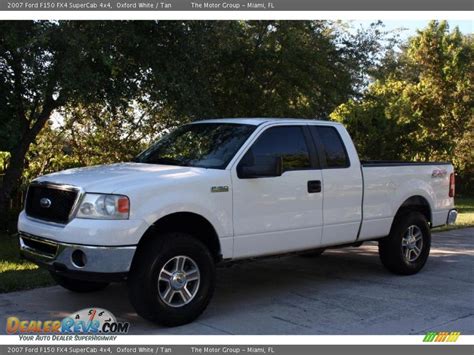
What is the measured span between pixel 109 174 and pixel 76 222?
26.7 inches

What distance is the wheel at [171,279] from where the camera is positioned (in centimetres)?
515

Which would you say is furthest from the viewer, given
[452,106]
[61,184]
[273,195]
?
[452,106]

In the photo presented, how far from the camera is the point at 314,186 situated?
646cm

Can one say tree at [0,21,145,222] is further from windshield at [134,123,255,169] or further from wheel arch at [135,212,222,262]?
wheel arch at [135,212,222,262]

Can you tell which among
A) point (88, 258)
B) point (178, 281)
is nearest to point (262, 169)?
point (178, 281)

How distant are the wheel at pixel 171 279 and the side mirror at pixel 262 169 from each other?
85 centimetres

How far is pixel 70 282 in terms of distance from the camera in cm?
637

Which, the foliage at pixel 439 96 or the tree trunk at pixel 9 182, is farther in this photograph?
the foliage at pixel 439 96

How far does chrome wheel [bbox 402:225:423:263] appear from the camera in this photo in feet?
25.1

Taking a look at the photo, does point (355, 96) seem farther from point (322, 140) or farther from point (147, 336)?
point (147, 336)

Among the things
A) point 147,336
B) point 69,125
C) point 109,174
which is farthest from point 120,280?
point 69,125

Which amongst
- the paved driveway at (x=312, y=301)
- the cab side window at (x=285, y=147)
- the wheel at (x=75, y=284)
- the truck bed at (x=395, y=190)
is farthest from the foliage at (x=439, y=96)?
the wheel at (x=75, y=284)

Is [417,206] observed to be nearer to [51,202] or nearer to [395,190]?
[395,190]

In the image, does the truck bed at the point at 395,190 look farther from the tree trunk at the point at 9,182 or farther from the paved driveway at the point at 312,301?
the tree trunk at the point at 9,182
